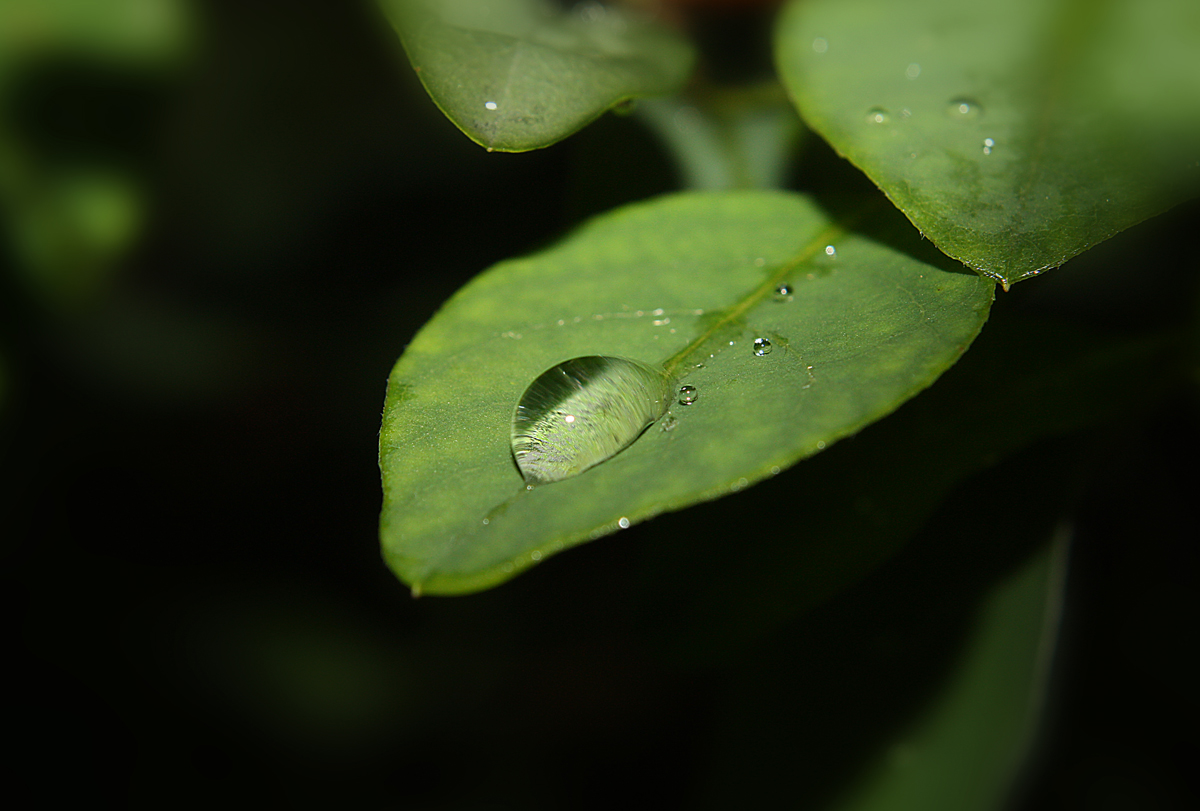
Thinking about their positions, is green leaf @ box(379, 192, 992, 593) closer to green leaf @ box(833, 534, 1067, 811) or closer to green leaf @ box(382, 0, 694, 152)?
green leaf @ box(382, 0, 694, 152)

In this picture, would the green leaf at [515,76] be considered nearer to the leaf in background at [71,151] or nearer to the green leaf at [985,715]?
the leaf in background at [71,151]

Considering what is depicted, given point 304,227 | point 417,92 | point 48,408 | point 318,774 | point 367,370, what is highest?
point 417,92

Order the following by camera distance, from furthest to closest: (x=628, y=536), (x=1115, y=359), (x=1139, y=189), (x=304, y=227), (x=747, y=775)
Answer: (x=304, y=227)
(x=628, y=536)
(x=747, y=775)
(x=1115, y=359)
(x=1139, y=189)

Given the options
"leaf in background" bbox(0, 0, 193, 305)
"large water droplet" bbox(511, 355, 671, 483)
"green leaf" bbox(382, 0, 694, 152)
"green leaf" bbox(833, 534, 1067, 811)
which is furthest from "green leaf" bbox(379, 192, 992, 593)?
"leaf in background" bbox(0, 0, 193, 305)

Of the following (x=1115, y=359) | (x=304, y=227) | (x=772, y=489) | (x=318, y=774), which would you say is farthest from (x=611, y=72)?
(x=318, y=774)

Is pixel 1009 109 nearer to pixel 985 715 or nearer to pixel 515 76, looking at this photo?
pixel 515 76

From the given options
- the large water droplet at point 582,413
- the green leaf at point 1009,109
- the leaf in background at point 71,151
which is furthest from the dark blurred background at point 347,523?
the large water droplet at point 582,413

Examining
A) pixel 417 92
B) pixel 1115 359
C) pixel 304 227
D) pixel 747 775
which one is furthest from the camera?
pixel 304 227

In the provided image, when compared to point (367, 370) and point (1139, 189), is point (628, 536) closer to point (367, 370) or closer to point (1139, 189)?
point (367, 370)
